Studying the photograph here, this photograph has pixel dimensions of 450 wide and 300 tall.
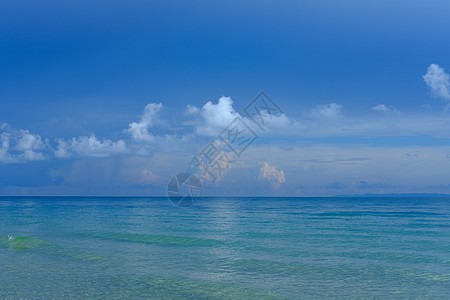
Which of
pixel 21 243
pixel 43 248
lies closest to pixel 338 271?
pixel 43 248

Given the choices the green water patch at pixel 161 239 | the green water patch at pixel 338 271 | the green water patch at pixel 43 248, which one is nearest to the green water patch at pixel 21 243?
the green water patch at pixel 43 248

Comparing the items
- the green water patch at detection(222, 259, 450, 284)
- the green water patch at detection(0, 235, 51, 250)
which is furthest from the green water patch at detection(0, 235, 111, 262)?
the green water patch at detection(222, 259, 450, 284)

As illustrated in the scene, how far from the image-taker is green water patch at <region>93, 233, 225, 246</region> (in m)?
29.2

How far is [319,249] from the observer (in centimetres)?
2583

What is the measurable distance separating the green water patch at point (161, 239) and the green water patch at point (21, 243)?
557 centimetres

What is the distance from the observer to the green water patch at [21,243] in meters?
26.3

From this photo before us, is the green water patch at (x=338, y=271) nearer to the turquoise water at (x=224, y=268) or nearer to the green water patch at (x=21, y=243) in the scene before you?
the turquoise water at (x=224, y=268)

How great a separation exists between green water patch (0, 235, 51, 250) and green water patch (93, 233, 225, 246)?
5.57 metres

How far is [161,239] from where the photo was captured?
3156 cm

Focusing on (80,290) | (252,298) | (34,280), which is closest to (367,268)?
(252,298)

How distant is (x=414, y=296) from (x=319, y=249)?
10976mm

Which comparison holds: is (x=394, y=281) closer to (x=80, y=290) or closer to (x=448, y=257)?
(x=448, y=257)

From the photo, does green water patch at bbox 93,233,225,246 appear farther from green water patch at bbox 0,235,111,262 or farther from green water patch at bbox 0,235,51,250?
green water patch at bbox 0,235,111,262

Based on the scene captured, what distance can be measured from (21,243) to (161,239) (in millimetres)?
10297
